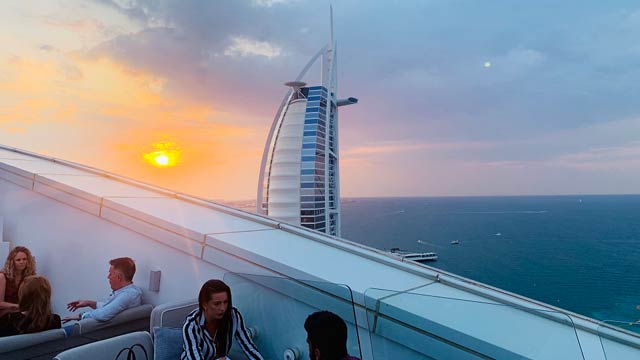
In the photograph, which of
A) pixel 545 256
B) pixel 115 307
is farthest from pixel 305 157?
pixel 545 256

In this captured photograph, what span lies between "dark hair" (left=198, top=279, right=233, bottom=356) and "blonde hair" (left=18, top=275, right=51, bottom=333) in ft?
3.85

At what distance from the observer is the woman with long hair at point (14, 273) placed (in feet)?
12.4

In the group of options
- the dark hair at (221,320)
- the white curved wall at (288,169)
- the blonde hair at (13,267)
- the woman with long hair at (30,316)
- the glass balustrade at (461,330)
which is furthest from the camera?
the white curved wall at (288,169)

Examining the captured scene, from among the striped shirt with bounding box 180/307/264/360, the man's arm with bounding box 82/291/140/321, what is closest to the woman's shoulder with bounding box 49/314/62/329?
the man's arm with bounding box 82/291/140/321

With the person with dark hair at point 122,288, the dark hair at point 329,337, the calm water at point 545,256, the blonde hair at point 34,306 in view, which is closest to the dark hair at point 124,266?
the person with dark hair at point 122,288

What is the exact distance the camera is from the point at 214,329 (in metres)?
2.45

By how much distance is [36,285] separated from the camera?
2.81m

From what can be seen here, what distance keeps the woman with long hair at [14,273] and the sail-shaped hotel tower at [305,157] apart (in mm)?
33146

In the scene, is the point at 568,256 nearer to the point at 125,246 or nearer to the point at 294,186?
the point at 294,186

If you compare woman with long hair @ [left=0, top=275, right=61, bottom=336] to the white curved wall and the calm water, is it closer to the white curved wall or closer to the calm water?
the white curved wall

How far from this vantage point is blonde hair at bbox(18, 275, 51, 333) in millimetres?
2652

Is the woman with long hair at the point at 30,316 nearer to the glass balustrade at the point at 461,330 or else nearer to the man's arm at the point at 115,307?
the man's arm at the point at 115,307

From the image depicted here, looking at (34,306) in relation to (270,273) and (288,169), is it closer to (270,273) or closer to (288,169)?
(270,273)

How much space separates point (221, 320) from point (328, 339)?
3.16ft
